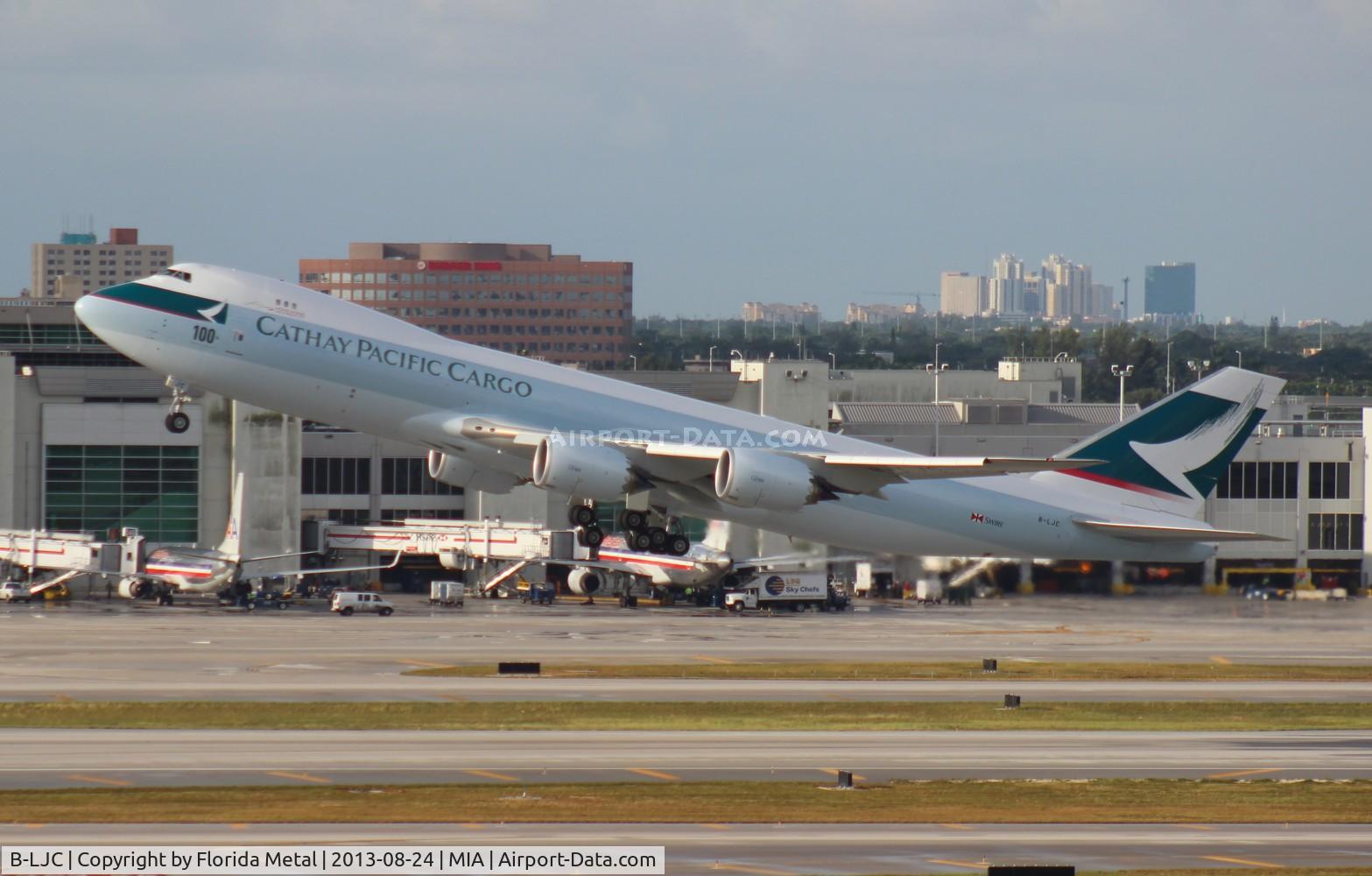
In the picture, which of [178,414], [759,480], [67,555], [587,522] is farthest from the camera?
[67,555]

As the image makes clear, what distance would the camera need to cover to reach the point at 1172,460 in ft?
188

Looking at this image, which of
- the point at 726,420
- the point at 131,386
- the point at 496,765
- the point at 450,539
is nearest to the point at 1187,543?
the point at 726,420

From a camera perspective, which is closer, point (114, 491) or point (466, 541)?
point (466, 541)

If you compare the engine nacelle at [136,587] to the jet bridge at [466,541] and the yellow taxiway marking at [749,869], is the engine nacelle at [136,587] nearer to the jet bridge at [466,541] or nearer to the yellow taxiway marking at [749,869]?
the jet bridge at [466,541]

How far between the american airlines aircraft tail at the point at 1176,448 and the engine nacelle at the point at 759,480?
10.8m

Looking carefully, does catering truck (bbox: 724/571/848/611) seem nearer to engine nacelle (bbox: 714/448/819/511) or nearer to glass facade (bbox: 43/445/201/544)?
glass facade (bbox: 43/445/201/544)

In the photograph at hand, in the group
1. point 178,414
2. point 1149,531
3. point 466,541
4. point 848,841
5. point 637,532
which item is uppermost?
point 178,414

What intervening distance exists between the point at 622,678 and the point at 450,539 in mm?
49649

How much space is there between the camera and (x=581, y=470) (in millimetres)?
48438

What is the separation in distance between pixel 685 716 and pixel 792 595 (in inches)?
1683

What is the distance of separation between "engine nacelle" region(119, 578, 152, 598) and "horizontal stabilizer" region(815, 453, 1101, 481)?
59.0 meters

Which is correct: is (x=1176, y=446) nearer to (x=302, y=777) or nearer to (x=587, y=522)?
(x=587, y=522)

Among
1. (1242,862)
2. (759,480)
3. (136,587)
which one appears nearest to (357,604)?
(136,587)

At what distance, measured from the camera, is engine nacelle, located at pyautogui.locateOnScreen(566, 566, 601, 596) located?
10331 cm
